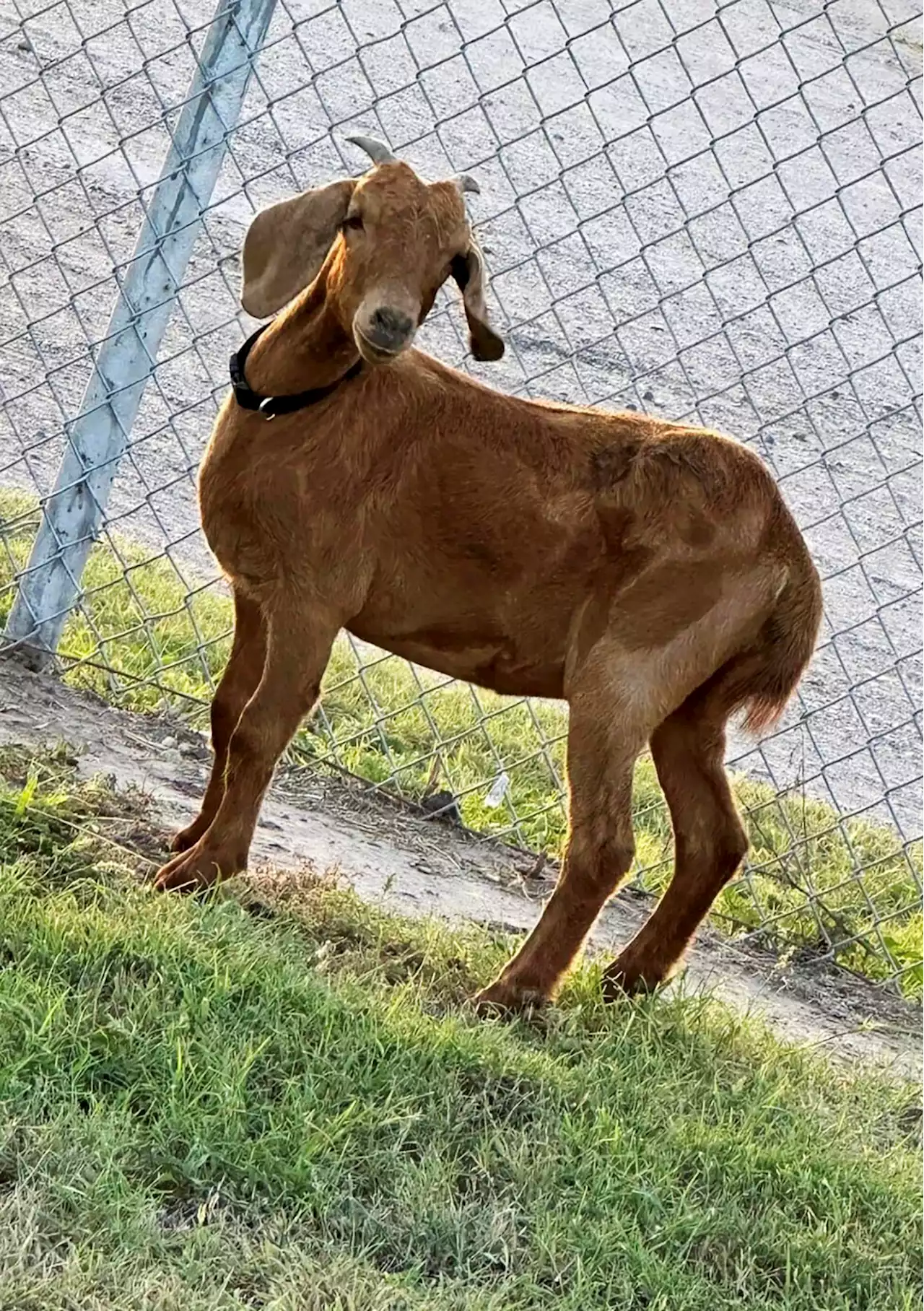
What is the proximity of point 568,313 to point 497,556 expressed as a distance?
5.12 m

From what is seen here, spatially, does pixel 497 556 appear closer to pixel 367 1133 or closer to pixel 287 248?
pixel 287 248

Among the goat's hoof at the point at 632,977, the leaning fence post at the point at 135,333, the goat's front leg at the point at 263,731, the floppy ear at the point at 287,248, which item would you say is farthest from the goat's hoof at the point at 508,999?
the leaning fence post at the point at 135,333

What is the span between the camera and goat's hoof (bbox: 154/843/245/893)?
359cm

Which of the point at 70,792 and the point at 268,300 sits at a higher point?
the point at 268,300

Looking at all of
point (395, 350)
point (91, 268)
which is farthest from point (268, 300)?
point (91, 268)

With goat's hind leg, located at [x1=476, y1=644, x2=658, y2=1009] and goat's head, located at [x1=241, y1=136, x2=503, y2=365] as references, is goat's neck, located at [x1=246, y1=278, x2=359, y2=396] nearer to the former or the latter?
goat's head, located at [x1=241, y1=136, x2=503, y2=365]

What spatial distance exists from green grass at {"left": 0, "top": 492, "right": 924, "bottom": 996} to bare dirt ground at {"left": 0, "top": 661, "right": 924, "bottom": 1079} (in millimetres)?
117

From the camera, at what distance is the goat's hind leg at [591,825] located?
361 cm

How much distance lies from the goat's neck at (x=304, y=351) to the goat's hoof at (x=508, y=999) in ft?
4.47

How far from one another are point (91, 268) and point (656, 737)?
15.4ft

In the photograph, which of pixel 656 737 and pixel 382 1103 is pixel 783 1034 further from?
pixel 382 1103

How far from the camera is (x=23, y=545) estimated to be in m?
5.25

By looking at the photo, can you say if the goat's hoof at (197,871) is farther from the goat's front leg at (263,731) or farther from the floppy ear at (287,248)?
the floppy ear at (287,248)

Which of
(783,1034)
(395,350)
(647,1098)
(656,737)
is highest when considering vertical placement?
(395,350)
